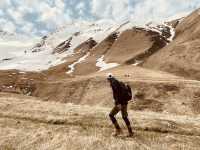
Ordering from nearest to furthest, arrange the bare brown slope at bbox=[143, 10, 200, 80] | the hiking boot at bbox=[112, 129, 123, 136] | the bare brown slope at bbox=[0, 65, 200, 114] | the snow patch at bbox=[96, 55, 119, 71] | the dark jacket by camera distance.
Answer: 1. the dark jacket
2. the hiking boot at bbox=[112, 129, 123, 136]
3. the bare brown slope at bbox=[0, 65, 200, 114]
4. the bare brown slope at bbox=[143, 10, 200, 80]
5. the snow patch at bbox=[96, 55, 119, 71]

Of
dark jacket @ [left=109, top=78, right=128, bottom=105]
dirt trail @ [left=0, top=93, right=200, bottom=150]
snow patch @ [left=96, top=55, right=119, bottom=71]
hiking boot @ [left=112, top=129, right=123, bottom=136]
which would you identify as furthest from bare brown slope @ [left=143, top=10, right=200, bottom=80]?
dark jacket @ [left=109, top=78, right=128, bottom=105]

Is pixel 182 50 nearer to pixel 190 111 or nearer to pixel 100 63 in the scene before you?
pixel 100 63

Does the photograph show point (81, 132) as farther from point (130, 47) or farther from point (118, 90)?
point (130, 47)

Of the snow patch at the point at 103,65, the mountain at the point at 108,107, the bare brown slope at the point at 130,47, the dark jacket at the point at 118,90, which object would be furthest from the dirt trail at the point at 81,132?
the bare brown slope at the point at 130,47

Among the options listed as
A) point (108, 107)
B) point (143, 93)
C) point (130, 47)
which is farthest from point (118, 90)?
point (130, 47)

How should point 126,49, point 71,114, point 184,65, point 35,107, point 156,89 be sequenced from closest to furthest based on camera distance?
1. point 71,114
2. point 35,107
3. point 156,89
4. point 184,65
5. point 126,49

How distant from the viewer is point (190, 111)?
209 ft

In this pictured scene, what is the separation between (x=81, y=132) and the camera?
924 inches

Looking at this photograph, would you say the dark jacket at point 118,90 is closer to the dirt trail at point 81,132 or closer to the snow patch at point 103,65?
the dirt trail at point 81,132

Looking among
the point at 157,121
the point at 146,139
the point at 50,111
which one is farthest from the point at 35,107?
the point at 146,139

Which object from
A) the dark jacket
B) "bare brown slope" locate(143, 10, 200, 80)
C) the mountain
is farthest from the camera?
"bare brown slope" locate(143, 10, 200, 80)

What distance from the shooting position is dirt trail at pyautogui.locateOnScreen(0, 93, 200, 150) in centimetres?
2125

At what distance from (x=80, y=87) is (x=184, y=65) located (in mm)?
37846

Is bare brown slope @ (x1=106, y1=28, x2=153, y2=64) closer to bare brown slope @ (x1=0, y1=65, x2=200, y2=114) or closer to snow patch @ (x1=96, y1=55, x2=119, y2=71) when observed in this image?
snow patch @ (x1=96, y1=55, x2=119, y2=71)
